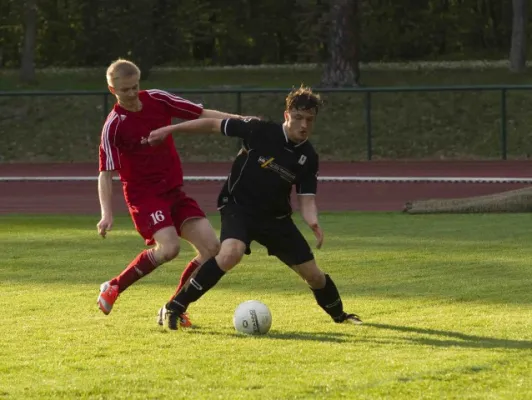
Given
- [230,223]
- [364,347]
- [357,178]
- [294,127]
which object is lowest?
[357,178]

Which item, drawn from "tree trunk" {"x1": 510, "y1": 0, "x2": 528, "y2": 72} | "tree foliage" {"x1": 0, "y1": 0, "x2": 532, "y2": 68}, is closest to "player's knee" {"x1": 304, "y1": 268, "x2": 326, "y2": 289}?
"tree trunk" {"x1": 510, "y1": 0, "x2": 528, "y2": 72}

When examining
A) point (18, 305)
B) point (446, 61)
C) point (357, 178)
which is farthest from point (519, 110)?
point (18, 305)

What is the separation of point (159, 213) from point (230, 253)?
0.69m

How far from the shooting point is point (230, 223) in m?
8.91

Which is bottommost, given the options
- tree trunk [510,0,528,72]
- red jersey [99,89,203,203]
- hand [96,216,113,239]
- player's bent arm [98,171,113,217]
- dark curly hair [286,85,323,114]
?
tree trunk [510,0,528,72]

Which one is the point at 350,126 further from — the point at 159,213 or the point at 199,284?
the point at 199,284

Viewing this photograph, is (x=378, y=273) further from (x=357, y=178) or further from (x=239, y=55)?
(x=239, y=55)

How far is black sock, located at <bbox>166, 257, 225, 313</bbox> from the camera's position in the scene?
8859 millimetres

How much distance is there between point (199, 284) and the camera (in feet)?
29.2

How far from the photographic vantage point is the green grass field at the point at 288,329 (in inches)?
279

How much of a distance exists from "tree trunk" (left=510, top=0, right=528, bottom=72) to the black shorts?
3394 cm

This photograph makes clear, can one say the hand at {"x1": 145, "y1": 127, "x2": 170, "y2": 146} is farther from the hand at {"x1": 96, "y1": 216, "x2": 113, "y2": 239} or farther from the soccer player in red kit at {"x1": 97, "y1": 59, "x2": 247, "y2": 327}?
the hand at {"x1": 96, "y1": 216, "x2": 113, "y2": 239}

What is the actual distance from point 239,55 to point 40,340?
4282 centimetres

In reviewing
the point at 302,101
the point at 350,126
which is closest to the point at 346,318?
the point at 302,101
